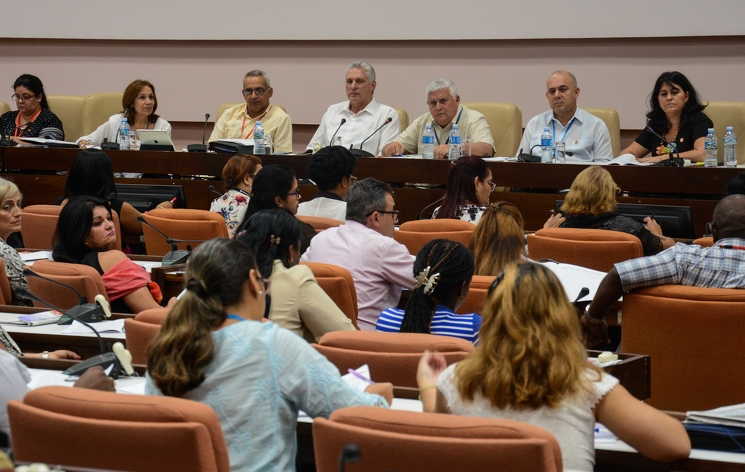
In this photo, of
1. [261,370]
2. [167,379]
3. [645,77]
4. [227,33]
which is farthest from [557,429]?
[227,33]

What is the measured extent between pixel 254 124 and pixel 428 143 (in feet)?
4.56

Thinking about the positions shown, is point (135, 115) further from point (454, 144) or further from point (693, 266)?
point (693, 266)

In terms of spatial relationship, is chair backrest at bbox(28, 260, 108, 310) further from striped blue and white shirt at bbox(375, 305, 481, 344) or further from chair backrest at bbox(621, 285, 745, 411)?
chair backrest at bbox(621, 285, 745, 411)

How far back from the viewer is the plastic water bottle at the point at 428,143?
7379 millimetres

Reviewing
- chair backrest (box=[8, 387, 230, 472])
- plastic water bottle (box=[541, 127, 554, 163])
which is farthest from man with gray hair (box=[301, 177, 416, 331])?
plastic water bottle (box=[541, 127, 554, 163])

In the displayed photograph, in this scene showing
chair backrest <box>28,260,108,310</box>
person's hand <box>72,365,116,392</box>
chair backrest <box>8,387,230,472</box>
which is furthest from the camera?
chair backrest <box>28,260,108,310</box>

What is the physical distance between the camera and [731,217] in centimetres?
379

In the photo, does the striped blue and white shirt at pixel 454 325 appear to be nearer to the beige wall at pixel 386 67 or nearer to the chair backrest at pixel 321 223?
the chair backrest at pixel 321 223

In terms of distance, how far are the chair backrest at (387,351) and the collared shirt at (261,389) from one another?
1.47 feet

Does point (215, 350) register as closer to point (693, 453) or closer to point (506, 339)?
point (506, 339)

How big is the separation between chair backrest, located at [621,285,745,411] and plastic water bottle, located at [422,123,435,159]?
3.74 m

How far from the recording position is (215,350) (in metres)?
2.30

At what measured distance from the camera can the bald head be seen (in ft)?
12.4

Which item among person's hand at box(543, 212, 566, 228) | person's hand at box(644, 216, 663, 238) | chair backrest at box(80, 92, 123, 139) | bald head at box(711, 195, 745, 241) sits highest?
chair backrest at box(80, 92, 123, 139)
